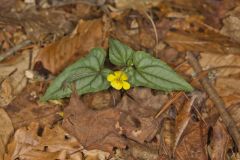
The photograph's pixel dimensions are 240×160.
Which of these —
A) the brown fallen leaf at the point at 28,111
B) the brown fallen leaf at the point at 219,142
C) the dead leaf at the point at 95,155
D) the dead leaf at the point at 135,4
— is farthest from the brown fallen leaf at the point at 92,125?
the dead leaf at the point at 135,4

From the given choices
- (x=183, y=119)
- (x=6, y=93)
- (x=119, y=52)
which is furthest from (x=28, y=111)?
(x=183, y=119)

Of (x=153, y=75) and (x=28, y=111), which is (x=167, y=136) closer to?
(x=153, y=75)

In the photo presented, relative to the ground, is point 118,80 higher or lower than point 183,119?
higher

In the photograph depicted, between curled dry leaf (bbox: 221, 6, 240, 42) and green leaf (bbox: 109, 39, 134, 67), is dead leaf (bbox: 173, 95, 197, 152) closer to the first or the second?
green leaf (bbox: 109, 39, 134, 67)

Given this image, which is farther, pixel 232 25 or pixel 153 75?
pixel 232 25

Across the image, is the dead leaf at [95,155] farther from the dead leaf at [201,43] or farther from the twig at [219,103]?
the dead leaf at [201,43]

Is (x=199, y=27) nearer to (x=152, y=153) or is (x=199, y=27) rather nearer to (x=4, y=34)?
(x=152, y=153)
